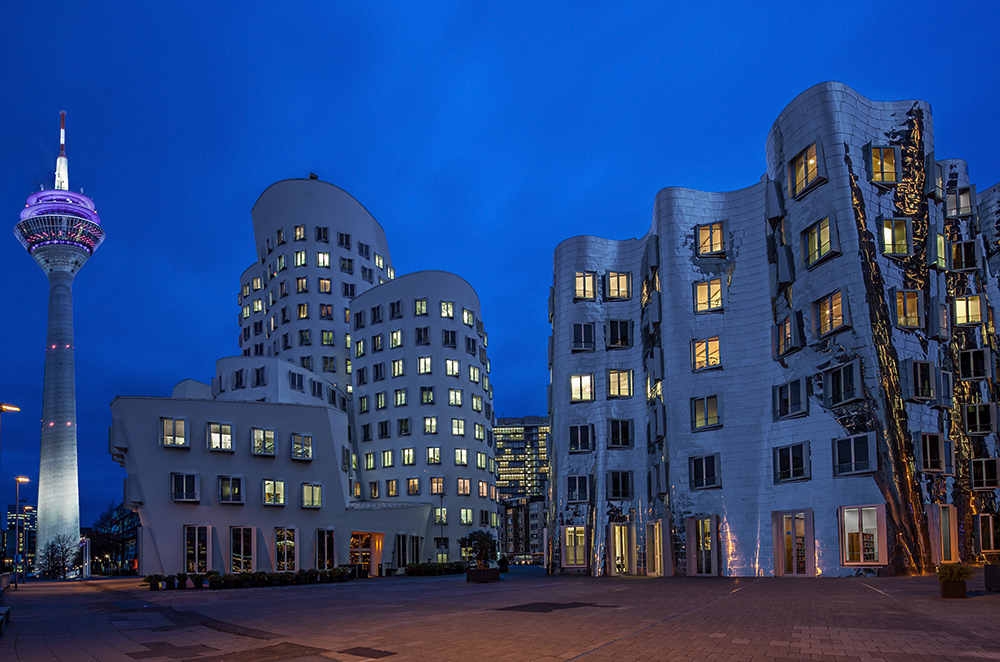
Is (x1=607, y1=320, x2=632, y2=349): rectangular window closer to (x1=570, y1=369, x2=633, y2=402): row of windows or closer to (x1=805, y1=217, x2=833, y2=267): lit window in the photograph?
(x1=570, y1=369, x2=633, y2=402): row of windows

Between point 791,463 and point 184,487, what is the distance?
39.3 metres

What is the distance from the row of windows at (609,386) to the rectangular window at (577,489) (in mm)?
5234

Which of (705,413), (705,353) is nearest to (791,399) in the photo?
(705,413)

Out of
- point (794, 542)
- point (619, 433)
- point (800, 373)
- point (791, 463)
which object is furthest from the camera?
point (619, 433)

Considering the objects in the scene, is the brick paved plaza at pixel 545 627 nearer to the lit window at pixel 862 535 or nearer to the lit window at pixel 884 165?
the lit window at pixel 862 535

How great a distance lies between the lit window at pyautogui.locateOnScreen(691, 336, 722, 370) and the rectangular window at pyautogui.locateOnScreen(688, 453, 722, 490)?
5.19 m

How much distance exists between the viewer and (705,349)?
4453cm

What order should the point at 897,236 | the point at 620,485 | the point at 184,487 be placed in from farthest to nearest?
1. the point at 184,487
2. the point at 620,485
3. the point at 897,236

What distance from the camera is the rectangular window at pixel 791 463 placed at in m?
38.1

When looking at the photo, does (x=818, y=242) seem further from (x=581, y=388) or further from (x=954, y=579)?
(x=954, y=579)

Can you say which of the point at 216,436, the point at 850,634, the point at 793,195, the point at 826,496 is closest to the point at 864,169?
the point at 793,195

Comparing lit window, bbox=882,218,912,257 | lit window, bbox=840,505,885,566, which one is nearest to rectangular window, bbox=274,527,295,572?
lit window, bbox=840,505,885,566

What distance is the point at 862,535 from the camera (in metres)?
35.1

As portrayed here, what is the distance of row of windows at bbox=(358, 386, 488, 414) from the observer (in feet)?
278
